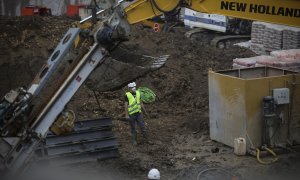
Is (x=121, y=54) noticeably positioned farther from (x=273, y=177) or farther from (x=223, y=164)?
(x=273, y=177)

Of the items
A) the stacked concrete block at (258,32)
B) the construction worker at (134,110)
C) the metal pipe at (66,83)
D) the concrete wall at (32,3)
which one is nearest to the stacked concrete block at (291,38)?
the stacked concrete block at (258,32)

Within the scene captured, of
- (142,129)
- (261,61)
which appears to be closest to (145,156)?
(142,129)

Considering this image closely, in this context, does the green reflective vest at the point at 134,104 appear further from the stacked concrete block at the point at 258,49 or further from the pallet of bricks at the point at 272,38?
the stacked concrete block at the point at 258,49

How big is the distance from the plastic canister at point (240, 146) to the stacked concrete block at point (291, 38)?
27.5 feet

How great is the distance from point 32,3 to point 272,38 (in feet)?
65.9

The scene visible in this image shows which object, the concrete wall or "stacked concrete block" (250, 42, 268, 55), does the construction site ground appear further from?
the concrete wall

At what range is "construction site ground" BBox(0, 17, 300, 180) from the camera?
37.4 feet

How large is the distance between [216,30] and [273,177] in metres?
16.1

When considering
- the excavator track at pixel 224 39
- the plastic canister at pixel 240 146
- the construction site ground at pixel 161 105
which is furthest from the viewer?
the excavator track at pixel 224 39

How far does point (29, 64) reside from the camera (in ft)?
53.1

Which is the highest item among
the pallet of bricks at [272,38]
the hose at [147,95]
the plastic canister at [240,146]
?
the pallet of bricks at [272,38]

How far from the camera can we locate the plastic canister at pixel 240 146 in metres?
12.0

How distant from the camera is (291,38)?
19.5 m

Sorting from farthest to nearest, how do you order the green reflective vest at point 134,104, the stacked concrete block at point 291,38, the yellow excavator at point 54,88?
the stacked concrete block at point 291,38 → the green reflective vest at point 134,104 → the yellow excavator at point 54,88
